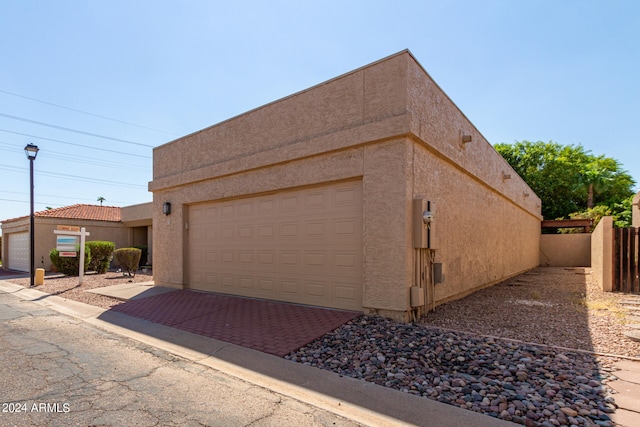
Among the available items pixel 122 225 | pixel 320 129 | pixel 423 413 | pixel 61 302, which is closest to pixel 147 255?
pixel 122 225

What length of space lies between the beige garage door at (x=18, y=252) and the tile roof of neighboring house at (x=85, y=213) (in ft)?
6.68

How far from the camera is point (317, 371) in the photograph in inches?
179

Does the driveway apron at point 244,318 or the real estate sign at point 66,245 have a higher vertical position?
the real estate sign at point 66,245

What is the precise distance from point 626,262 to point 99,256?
67.5ft

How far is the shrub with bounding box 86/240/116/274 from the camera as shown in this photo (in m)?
17.0

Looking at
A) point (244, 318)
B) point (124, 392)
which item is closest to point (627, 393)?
point (124, 392)

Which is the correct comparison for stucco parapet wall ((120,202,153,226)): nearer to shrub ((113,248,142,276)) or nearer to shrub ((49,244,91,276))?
shrub ((49,244,91,276))

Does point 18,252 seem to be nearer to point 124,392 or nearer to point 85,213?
point 85,213

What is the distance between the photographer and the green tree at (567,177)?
33625 mm

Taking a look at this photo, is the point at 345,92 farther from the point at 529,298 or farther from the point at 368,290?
the point at 529,298

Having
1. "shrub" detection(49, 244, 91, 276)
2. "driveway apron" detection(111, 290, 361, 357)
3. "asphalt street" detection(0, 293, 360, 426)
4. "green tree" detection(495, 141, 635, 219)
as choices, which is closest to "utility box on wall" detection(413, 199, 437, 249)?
"driveway apron" detection(111, 290, 361, 357)

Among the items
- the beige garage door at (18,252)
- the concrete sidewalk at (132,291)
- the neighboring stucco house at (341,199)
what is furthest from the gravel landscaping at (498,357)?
the beige garage door at (18,252)

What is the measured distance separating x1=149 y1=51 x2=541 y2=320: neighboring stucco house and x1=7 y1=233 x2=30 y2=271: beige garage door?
15.4 metres

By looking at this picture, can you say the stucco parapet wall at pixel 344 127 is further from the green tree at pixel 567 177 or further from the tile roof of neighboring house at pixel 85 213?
the green tree at pixel 567 177
